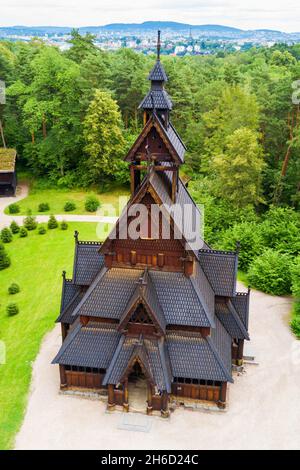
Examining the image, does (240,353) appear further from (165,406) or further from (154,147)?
(154,147)

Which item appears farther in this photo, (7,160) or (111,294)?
(7,160)

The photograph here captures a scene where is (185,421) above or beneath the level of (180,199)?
beneath

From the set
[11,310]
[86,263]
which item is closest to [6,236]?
[11,310]

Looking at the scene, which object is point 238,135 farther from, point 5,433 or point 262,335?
point 5,433

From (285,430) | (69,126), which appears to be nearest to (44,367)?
(285,430)

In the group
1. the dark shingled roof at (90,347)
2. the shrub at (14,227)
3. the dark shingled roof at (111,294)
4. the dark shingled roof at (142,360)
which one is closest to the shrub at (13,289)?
the shrub at (14,227)

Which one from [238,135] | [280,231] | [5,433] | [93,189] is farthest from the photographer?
[93,189]

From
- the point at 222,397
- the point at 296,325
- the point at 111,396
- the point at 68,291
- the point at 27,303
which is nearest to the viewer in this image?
the point at 111,396

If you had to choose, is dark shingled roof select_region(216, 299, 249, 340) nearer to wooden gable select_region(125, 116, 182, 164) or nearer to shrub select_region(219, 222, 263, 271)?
wooden gable select_region(125, 116, 182, 164)
